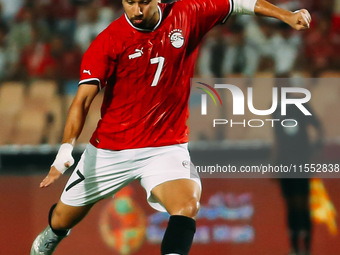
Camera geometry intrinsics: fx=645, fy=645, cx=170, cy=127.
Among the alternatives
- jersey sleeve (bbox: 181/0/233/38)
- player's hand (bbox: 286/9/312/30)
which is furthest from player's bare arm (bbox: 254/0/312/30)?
jersey sleeve (bbox: 181/0/233/38)

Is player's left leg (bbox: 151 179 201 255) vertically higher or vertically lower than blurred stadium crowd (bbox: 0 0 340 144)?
higher

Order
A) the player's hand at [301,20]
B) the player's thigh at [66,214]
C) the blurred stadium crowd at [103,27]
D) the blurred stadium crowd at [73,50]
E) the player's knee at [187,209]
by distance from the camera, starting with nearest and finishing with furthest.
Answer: the player's knee at [187,209] → the player's hand at [301,20] → the player's thigh at [66,214] → the blurred stadium crowd at [73,50] → the blurred stadium crowd at [103,27]

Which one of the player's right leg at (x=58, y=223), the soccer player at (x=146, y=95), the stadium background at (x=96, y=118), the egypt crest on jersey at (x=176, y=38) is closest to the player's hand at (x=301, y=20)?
the soccer player at (x=146, y=95)

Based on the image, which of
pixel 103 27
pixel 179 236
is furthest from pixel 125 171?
pixel 103 27

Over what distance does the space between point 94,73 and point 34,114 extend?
11.8ft

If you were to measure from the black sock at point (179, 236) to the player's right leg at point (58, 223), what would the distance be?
3.16 ft

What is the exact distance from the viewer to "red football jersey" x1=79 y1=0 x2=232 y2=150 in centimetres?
387

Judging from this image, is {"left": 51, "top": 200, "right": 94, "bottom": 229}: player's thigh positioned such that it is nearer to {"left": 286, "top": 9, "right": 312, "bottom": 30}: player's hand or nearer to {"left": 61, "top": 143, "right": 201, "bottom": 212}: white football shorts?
{"left": 61, "top": 143, "right": 201, "bottom": 212}: white football shorts

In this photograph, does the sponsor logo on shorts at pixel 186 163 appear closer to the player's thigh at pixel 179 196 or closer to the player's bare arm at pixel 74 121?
the player's thigh at pixel 179 196

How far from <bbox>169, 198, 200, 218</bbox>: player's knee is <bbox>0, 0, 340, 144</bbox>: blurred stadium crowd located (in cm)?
361

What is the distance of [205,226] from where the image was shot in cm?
612

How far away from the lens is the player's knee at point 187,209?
3.52 meters

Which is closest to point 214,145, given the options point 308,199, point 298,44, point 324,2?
point 308,199

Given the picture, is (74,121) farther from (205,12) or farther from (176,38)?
(205,12)
